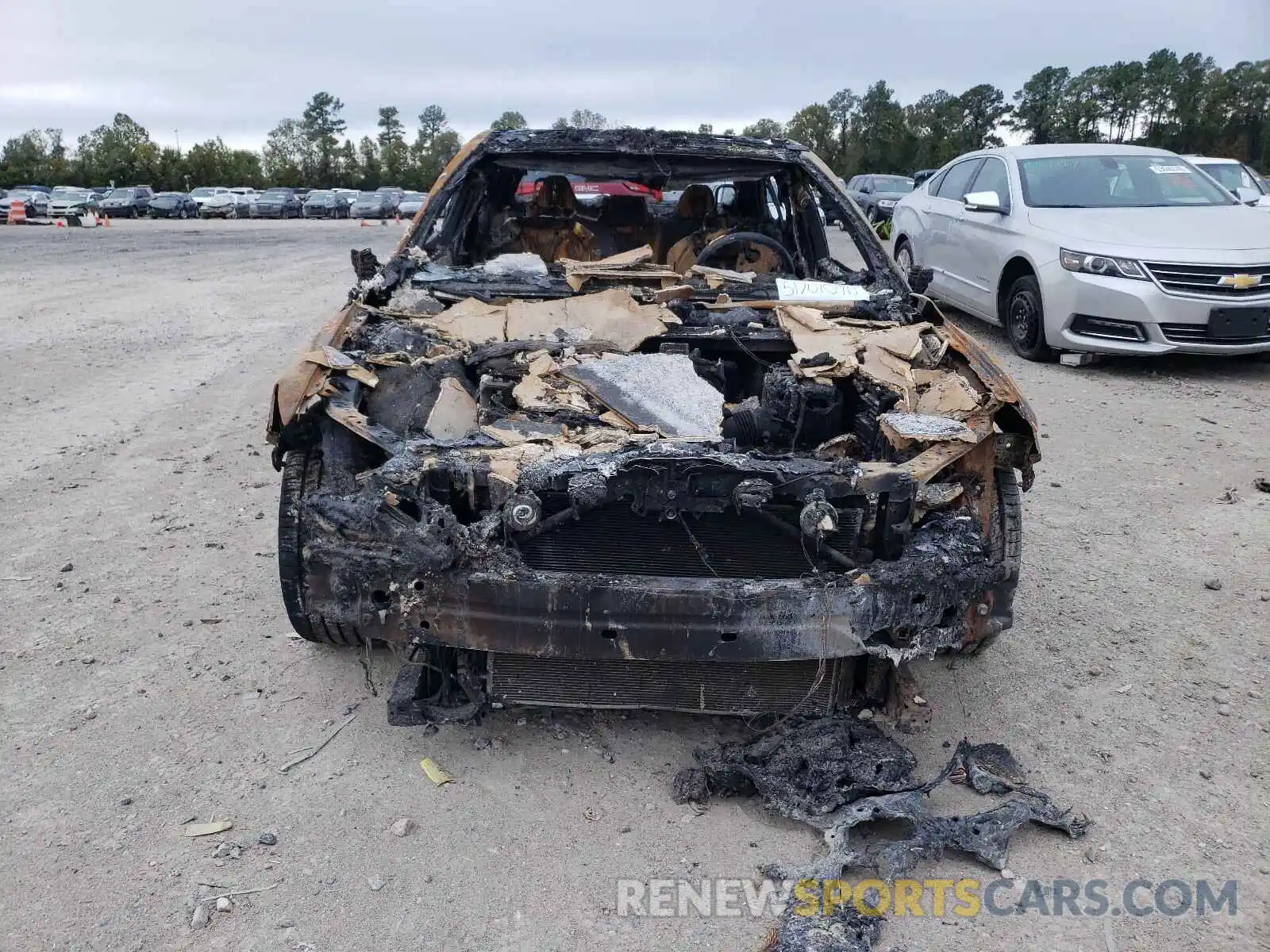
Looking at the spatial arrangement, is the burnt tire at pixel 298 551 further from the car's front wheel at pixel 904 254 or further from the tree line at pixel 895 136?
the tree line at pixel 895 136

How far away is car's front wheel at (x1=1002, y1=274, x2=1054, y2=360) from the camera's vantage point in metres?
7.36

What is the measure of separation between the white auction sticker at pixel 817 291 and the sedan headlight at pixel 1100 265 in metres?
3.60

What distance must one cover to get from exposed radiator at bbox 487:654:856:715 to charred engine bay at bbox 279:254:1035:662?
0.25 metres

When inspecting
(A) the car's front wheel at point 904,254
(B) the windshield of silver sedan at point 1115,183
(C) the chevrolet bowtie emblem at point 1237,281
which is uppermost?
(B) the windshield of silver sedan at point 1115,183

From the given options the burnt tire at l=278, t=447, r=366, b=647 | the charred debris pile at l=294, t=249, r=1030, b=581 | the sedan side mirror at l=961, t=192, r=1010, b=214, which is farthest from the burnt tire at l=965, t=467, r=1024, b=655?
the sedan side mirror at l=961, t=192, r=1010, b=214

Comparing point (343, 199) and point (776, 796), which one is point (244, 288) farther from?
point (343, 199)

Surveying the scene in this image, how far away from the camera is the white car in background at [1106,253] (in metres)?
6.62

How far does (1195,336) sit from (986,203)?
183cm

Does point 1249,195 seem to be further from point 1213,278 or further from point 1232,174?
point 1213,278

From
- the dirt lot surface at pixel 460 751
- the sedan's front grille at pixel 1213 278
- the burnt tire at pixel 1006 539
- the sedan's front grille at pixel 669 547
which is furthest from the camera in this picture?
the sedan's front grille at pixel 1213 278

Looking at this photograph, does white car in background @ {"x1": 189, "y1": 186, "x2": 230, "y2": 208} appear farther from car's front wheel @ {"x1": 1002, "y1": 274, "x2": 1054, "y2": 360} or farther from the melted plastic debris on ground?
the melted plastic debris on ground

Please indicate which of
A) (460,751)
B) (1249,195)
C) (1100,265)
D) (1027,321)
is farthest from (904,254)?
(460,751)

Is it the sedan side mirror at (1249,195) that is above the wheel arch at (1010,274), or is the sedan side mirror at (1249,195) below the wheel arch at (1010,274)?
above

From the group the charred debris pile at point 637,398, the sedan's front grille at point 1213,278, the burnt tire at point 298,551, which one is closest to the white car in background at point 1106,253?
the sedan's front grille at point 1213,278
